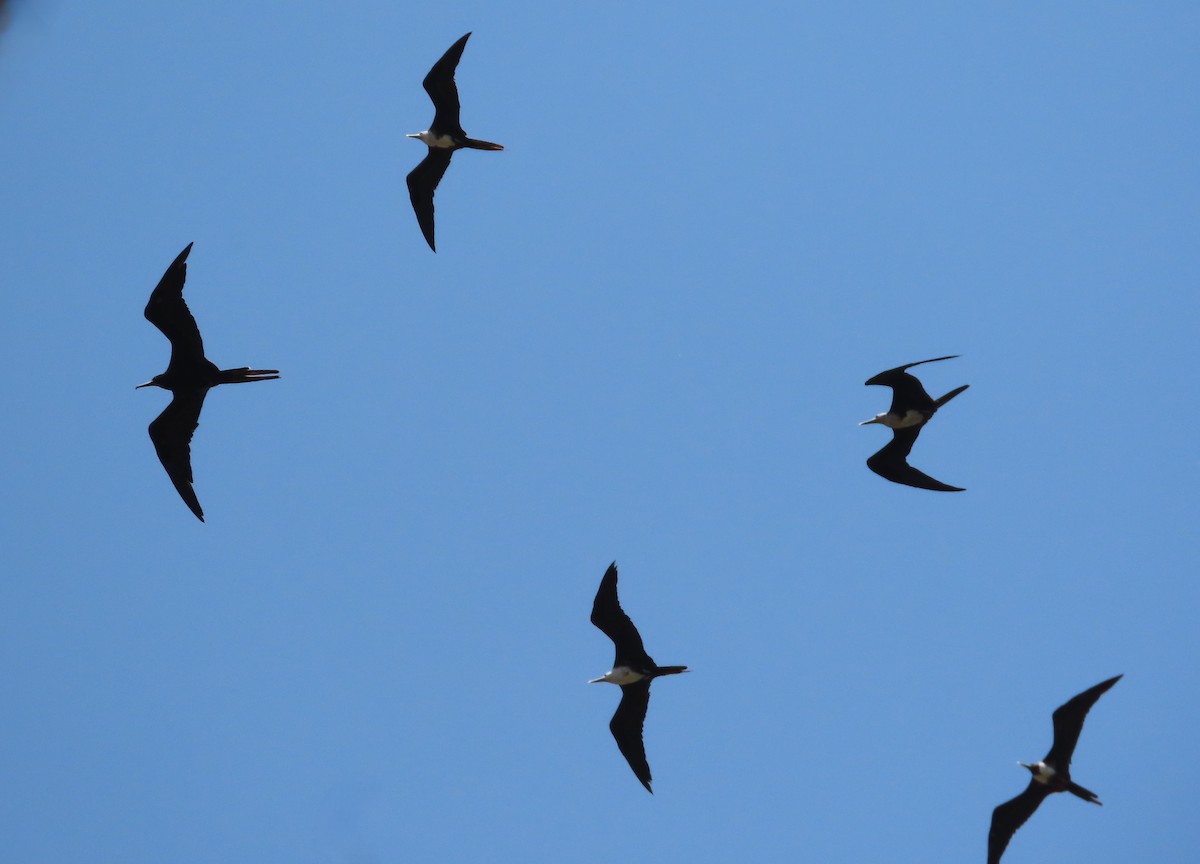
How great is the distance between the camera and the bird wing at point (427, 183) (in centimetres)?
2128

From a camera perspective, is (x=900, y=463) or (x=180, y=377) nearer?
(x=180, y=377)

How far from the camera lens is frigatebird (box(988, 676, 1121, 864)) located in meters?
16.8

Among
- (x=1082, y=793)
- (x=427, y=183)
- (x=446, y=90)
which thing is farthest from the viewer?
(x=427, y=183)

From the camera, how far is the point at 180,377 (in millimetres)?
17672

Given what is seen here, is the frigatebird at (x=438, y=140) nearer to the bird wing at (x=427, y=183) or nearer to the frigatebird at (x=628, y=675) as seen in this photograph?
the bird wing at (x=427, y=183)

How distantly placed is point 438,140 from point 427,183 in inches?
32.9

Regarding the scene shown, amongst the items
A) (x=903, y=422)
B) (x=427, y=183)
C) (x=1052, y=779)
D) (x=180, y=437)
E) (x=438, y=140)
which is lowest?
(x=1052, y=779)

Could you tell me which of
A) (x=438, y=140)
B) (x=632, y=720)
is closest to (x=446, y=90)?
(x=438, y=140)

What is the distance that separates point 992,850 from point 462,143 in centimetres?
1301

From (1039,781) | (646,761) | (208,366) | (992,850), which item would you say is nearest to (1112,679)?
(1039,781)

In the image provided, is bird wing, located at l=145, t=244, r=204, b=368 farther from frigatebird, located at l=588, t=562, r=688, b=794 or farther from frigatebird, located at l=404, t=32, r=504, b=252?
frigatebird, located at l=588, t=562, r=688, b=794

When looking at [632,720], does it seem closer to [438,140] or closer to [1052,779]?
[1052,779]

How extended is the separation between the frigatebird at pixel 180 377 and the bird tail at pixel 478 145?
17.5ft

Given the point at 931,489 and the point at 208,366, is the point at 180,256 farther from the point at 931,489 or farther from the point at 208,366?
the point at 931,489
